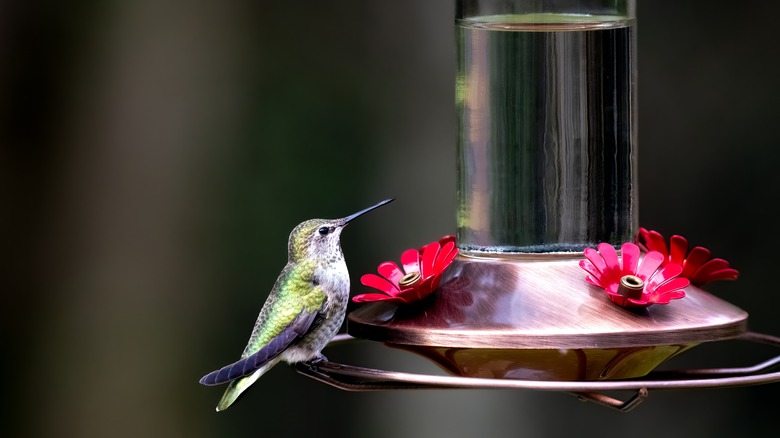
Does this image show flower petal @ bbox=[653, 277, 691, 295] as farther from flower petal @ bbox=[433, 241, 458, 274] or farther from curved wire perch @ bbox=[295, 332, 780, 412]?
flower petal @ bbox=[433, 241, 458, 274]

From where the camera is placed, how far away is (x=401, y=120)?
739 cm

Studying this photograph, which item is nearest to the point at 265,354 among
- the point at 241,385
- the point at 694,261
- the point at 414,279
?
the point at 241,385

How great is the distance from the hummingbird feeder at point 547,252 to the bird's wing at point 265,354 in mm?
116

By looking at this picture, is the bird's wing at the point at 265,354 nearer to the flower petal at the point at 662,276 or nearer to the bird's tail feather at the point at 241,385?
the bird's tail feather at the point at 241,385

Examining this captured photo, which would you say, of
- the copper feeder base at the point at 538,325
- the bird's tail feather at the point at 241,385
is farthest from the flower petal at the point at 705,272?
the bird's tail feather at the point at 241,385

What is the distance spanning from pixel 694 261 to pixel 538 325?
787 mm

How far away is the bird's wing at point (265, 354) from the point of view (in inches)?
112

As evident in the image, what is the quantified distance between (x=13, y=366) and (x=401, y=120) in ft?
9.43

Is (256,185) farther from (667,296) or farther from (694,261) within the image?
(667,296)

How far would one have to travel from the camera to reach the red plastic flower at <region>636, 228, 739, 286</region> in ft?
10.3

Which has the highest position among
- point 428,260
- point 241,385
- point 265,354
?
point 428,260

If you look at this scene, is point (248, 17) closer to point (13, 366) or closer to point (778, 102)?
point (13, 366)

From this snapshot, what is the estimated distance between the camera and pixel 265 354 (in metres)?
3.06

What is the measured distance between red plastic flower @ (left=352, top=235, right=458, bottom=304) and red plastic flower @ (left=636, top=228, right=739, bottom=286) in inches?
24.1
